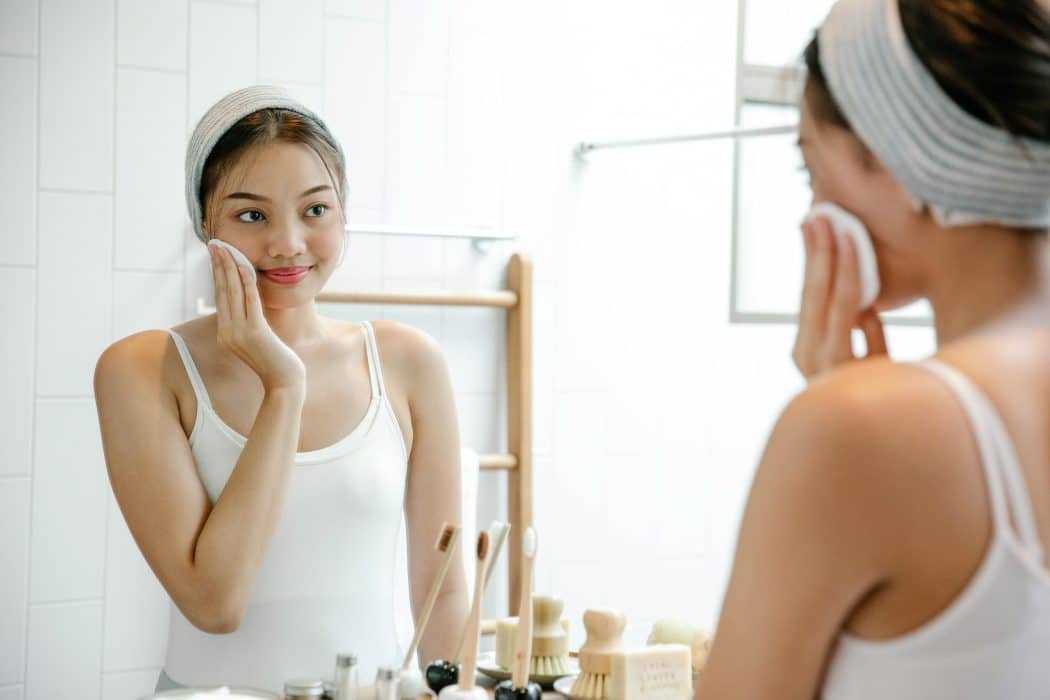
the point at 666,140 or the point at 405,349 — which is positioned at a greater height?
the point at 666,140

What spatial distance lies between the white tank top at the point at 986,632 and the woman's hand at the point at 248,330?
903 millimetres

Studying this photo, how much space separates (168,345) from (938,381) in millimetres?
1082

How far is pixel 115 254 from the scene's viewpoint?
7.14 ft

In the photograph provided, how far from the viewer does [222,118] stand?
1.45 meters

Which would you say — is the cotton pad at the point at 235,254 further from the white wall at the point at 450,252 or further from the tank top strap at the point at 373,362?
the white wall at the point at 450,252

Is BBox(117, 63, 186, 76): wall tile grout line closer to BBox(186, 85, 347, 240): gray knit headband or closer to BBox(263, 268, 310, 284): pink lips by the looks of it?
BBox(186, 85, 347, 240): gray knit headband

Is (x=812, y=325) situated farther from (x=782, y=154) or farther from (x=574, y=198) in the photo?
(x=782, y=154)

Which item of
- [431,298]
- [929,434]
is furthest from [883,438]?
[431,298]

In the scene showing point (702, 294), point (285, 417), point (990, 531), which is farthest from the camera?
point (702, 294)

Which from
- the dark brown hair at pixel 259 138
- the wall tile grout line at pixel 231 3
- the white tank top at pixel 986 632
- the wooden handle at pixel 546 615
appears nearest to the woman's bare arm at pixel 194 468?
the dark brown hair at pixel 259 138

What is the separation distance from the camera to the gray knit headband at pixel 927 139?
0.67 meters

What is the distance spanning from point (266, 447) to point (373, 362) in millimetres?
257

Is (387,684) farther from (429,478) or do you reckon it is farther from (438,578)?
(429,478)

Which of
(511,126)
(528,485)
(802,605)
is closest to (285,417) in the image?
(802,605)
